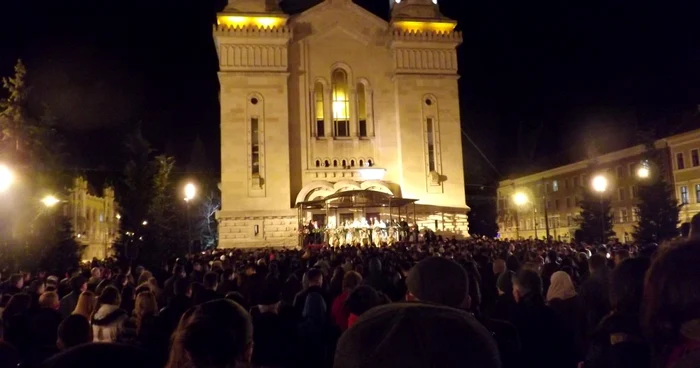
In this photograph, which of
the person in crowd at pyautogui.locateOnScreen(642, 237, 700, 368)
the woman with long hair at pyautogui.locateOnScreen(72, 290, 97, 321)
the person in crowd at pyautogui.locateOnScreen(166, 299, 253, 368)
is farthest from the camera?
the woman with long hair at pyautogui.locateOnScreen(72, 290, 97, 321)

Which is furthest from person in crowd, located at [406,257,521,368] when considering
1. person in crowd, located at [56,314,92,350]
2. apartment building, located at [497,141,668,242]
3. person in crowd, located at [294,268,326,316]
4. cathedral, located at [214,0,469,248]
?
apartment building, located at [497,141,668,242]

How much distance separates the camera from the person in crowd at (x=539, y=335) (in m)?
4.77

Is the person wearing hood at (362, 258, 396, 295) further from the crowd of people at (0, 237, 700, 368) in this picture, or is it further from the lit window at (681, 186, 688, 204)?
the lit window at (681, 186, 688, 204)

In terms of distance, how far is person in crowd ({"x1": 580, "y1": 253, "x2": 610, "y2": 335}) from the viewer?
5410 millimetres

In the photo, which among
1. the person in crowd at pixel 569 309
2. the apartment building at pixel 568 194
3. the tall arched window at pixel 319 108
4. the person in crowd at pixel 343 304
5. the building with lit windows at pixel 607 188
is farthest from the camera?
the apartment building at pixel 568 194

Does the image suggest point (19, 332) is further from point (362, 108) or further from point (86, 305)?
point (362, 108)

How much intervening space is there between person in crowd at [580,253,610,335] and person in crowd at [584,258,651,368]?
123cm

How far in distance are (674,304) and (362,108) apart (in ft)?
130

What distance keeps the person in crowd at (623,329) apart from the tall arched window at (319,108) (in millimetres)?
37313

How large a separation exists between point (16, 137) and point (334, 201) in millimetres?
17412

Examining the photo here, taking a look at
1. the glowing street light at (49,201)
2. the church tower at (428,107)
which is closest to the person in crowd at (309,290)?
the glowing street light at (49,201)

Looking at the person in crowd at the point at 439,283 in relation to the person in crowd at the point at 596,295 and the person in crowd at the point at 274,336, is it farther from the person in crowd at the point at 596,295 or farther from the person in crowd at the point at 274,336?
the person in crowd at the point at 274,336

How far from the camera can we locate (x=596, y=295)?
232 inches

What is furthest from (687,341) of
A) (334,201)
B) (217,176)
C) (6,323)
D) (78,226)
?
(217,176)
